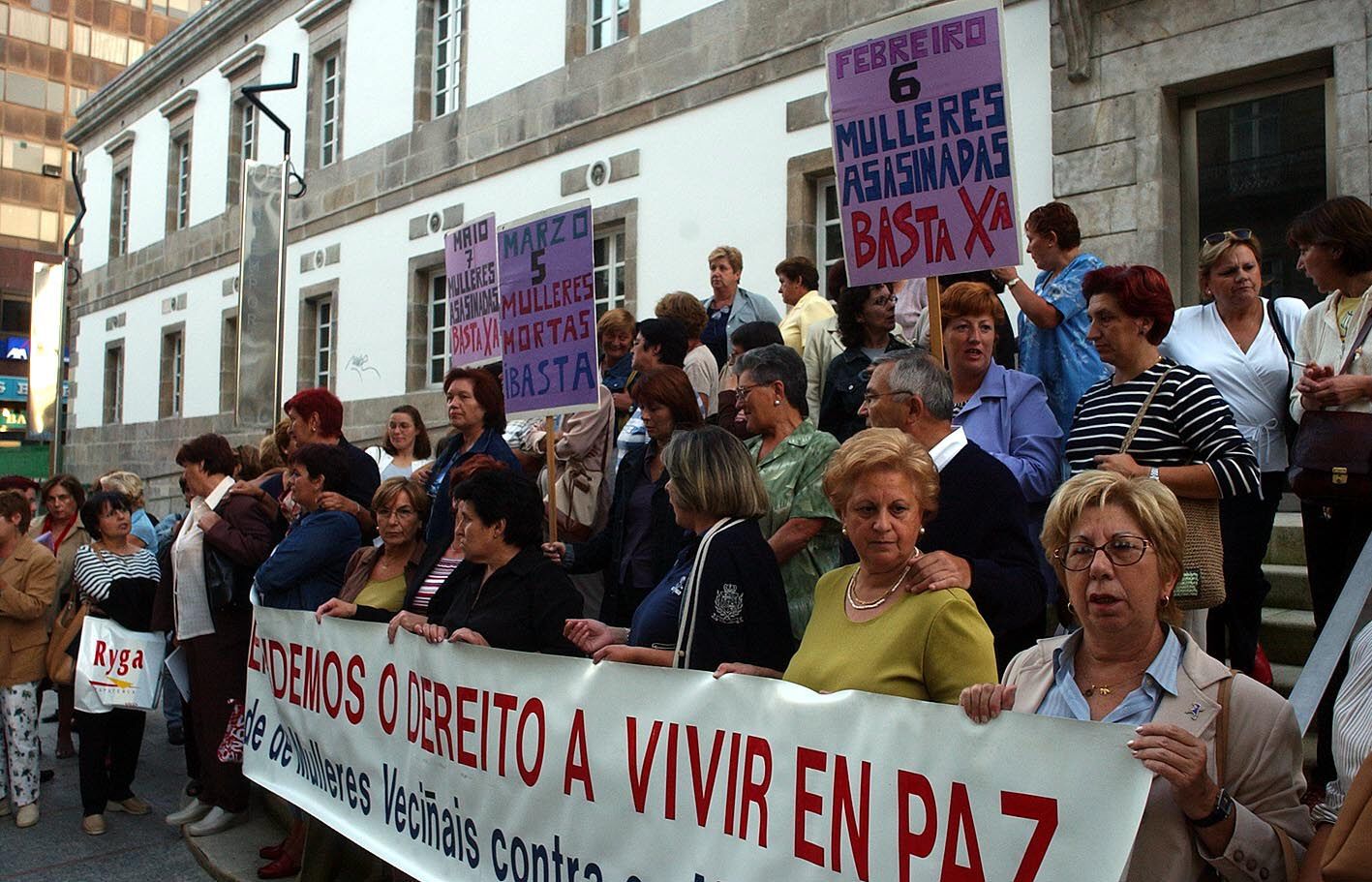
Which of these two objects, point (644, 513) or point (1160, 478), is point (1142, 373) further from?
point (644, 513)

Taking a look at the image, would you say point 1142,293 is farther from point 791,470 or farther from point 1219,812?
point 1219,812

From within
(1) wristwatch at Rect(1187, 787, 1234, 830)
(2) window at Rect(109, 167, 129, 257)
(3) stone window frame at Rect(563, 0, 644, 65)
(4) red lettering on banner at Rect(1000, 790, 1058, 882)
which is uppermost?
(2) window at Rect(109, 167, 129, 257)

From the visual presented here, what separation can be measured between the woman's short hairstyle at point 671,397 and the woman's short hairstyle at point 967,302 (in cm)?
105

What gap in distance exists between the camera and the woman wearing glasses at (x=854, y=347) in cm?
576

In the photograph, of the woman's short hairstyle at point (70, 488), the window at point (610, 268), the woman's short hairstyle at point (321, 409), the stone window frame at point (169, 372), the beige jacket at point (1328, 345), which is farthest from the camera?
the stone window frame at point (169, 372)

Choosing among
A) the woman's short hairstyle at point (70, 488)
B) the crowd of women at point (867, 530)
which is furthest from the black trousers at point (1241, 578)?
the woman's short hairstyle at point (70, 488)

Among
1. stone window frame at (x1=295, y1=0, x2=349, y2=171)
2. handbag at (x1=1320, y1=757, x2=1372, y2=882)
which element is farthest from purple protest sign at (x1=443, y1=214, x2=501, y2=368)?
stone window frame at (x1=295, y1=0, x2=349, y2=171)

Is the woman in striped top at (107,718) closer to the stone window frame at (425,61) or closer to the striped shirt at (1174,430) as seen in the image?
the striped shirt at (1174,430)

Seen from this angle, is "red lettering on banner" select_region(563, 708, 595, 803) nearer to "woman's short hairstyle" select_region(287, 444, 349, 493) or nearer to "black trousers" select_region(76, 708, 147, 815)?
"woman's short hairstyle" select_region(287, 444, 349, 493)

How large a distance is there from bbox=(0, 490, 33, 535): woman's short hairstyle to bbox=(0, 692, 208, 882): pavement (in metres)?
1.64

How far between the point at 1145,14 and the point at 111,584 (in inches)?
289

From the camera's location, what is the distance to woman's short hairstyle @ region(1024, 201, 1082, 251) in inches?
236

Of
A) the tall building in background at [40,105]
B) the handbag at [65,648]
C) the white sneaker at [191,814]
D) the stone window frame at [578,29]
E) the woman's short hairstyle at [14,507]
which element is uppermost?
the tall building in background at [40,105]

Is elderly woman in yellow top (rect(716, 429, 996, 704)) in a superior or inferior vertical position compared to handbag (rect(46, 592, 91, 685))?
A: superior
